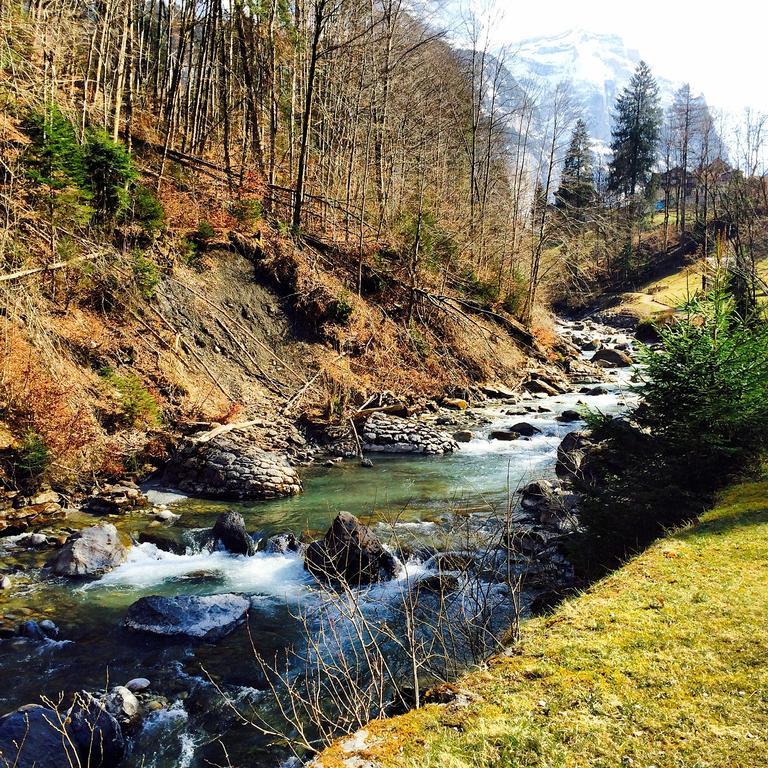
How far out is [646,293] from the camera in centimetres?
4603

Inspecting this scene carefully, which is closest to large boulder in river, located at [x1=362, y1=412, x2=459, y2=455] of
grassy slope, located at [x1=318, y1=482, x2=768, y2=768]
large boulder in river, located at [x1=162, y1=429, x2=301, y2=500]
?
large boulder in river, located at [x1=162, y1=429, x2=301, y2=500]

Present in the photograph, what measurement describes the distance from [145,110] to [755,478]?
23.7 metres

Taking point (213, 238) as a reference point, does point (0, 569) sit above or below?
below

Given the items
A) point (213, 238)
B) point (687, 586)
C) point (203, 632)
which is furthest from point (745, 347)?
point (213, 238)

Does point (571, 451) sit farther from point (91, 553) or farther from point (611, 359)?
point (611, 359)

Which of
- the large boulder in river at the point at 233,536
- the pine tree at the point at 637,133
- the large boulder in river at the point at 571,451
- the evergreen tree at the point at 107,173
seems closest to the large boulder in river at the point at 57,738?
the large boulder in river at the point at 233,536

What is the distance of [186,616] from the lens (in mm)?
6938

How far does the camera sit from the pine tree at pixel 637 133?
60.8m

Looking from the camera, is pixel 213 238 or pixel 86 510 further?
pixel 213 238

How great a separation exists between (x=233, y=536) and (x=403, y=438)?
7075 mm

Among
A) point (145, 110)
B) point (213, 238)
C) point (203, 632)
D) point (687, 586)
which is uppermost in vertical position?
point (145, 110)

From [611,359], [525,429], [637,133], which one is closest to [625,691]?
[525,429]

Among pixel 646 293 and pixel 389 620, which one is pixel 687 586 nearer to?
pixel 389 620

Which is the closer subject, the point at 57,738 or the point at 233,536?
the point at 57,738
